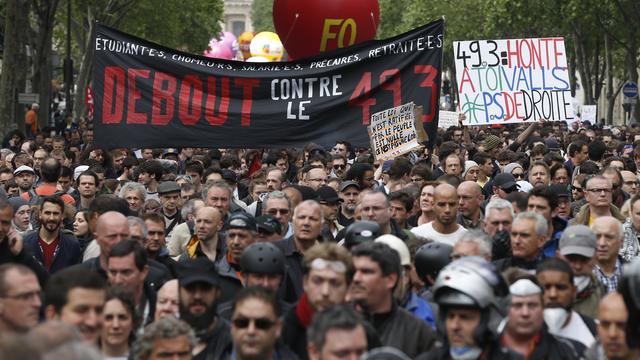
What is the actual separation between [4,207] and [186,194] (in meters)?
4.51

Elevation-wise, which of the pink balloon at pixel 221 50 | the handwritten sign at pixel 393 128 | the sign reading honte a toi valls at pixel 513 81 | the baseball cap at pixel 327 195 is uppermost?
the pink balloon at pixel 221 50

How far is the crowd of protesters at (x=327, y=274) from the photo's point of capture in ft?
21.8

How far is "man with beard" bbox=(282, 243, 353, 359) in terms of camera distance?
7344 mm

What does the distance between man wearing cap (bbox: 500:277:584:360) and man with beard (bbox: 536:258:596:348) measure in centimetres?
45

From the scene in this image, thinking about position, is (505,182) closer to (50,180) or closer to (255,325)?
(50,180)

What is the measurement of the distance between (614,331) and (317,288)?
1473mm

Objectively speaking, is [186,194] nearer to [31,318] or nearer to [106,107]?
[106,107]

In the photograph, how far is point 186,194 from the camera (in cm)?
1444

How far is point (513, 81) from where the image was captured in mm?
20953

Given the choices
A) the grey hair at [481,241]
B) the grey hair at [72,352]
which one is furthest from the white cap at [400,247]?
the grey hair at [72,352]

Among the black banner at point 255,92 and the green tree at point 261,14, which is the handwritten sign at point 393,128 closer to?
the black banner at point 255,92

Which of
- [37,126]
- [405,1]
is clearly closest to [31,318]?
[37,126]

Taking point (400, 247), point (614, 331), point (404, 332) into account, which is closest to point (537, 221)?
point (400, 247)

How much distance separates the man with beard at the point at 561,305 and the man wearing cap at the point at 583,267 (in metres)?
0.73
